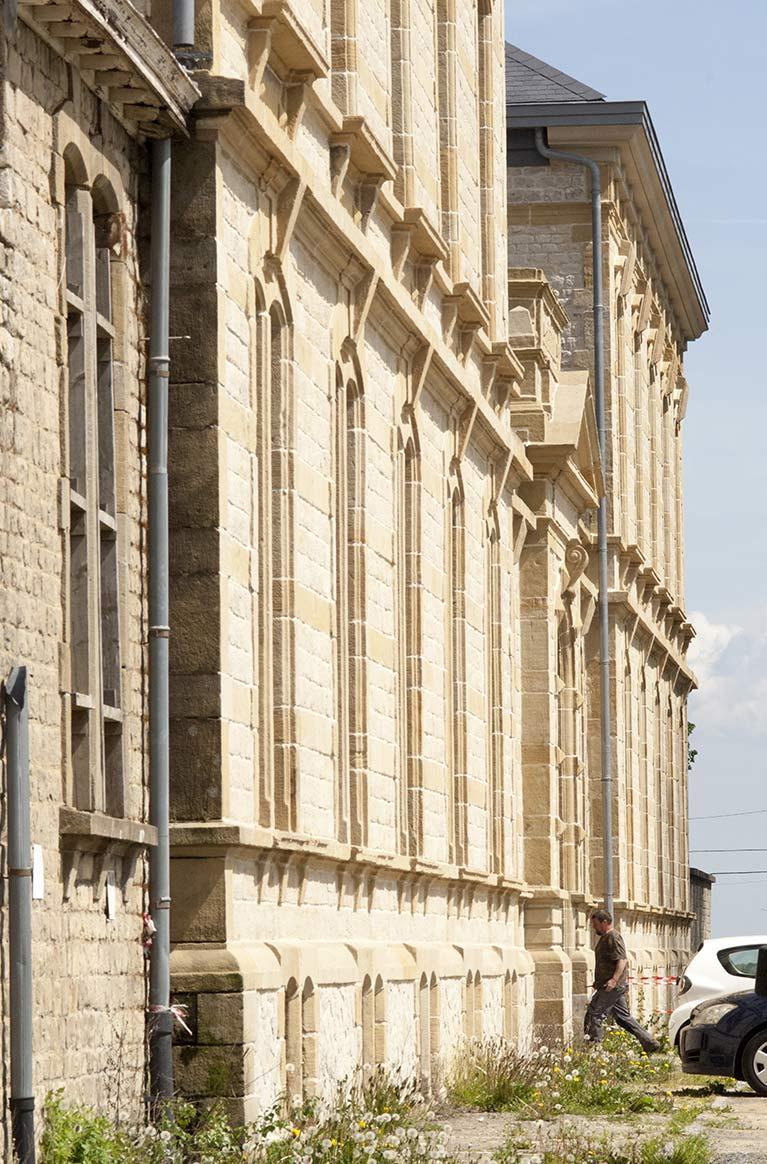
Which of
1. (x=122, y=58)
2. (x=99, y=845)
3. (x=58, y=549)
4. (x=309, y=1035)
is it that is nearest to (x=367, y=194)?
(x=122, y=58)

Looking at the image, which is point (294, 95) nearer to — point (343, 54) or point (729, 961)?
point (343, 54)

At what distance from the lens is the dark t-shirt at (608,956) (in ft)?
83.4

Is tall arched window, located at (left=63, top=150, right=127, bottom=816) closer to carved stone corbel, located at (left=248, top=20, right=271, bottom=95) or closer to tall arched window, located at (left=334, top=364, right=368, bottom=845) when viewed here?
carved stone corbel, located at (left=248, top=20, right=271, bottom=95)

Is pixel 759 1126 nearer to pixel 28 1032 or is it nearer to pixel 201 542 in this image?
pixel 201 542

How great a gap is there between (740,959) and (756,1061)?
4046 millimetres

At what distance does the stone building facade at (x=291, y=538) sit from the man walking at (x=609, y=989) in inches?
29.3

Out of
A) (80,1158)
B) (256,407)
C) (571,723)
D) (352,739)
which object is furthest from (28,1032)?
(571,723)

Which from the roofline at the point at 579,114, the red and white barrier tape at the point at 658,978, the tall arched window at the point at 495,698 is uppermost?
the roofline at the point at 579,114

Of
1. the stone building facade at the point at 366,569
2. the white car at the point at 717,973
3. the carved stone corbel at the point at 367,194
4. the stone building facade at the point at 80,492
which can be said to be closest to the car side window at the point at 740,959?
the white car at the point at 717,973

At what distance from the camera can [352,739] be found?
18.2 m

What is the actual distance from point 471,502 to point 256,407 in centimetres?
846

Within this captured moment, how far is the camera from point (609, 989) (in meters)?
25.3

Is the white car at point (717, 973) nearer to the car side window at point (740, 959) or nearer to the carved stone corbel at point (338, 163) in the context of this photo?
the car side window at point (740, 959)

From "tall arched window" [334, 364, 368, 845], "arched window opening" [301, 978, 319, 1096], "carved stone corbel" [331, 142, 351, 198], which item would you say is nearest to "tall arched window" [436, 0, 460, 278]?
"tall arched window" [334, 364, 368, 845]
